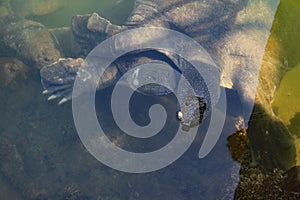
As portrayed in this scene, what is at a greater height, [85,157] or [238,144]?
[238,144]

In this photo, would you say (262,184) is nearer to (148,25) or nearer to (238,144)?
(238,144)

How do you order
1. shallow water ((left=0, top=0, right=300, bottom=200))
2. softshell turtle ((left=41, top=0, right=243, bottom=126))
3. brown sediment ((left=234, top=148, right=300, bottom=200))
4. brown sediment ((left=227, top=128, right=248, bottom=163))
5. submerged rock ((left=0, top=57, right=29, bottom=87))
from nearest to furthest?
A: brown sediment ((left=234, top=148, right=300, bottom=200)), brown sediment ((left=227, top=128, right=248, bottom=163)), shallow water ((left=0, top=0, right=300, bottom=200)), softshell turtle ((left=41, top=0, right=243, bottom=126)), submerged rock ((left=0, top=57, right=29, bottom=87))

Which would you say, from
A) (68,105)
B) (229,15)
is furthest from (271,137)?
(68,105)

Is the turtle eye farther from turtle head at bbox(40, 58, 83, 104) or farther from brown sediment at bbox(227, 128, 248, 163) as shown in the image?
turtle head at bbox(40, 58, 83, 104)

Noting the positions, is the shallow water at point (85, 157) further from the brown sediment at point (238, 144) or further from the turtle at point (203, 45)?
the turtle at point (203, 45)

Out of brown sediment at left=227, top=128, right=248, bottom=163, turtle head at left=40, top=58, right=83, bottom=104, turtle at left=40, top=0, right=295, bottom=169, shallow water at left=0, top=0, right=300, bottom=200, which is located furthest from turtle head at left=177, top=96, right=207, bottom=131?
turtle head at left=40, top=58, right=83, bottom=104

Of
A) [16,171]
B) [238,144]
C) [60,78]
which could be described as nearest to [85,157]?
[16,171]

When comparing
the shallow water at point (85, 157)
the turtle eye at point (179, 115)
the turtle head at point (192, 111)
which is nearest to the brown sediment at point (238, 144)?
the shallow water at point (85, 157)

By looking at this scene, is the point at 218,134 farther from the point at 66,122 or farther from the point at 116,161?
the point at 66,122
